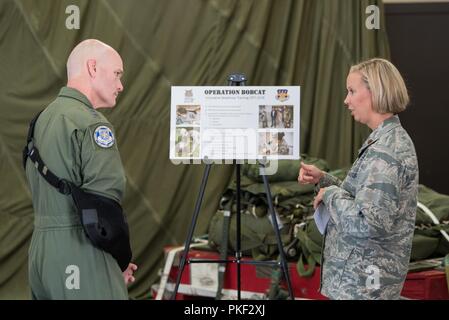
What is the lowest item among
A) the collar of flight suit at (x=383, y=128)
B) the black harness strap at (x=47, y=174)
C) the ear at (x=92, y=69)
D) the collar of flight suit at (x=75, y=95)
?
the black harness strap at (x=47, y=174)

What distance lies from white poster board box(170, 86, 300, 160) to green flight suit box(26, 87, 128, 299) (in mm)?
1501

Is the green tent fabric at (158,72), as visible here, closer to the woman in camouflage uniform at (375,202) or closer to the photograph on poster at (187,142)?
the photograph on poster at (187,142)

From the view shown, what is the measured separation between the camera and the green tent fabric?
5.59 m

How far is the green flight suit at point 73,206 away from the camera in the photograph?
2363mm

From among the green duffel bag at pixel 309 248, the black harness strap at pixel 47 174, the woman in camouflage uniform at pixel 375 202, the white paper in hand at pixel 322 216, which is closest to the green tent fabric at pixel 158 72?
the green duffel bag at pixel 309 248

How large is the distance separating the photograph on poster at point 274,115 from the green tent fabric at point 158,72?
1710mm

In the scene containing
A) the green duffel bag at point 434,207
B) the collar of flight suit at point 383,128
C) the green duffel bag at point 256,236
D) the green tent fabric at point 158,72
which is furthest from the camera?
the green tent fabric at point 158,72

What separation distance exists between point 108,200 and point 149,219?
329 cm

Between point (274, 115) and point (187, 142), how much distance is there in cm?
46

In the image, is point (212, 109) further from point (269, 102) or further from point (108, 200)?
point (108, 200)

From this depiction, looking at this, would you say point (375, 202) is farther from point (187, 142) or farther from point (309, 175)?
point (187, 142)

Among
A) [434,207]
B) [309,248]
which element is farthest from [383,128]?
[434,207]

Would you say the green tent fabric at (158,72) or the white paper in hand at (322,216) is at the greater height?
the green tent fabric at (158,72)

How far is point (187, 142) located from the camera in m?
3.93
